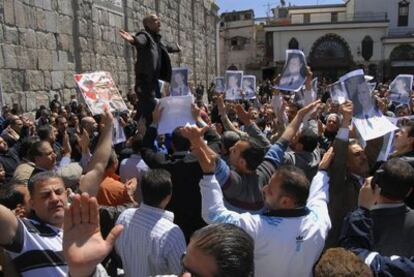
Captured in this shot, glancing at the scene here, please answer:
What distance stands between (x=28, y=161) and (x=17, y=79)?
5.79 metres

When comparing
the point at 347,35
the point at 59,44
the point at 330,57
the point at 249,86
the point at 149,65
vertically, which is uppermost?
the point at 347,35

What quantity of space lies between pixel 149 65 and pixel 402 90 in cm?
536

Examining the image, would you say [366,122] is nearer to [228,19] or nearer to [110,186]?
[110,186]

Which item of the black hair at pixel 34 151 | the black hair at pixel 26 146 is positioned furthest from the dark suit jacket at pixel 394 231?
the black hair at pixel 26 146

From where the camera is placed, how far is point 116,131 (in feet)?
17.0

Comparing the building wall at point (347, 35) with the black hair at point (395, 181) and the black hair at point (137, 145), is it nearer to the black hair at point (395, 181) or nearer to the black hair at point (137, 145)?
the black hair at point (137, 145)

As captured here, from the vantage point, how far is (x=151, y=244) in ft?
9.34

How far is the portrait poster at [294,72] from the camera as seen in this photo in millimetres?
5973

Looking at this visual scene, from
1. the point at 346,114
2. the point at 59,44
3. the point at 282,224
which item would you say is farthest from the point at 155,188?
the point at 59,44

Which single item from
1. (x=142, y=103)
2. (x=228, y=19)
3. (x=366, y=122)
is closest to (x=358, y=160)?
(x=366, y=122)

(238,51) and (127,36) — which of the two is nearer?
(127,36)

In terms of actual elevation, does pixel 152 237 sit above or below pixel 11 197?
below

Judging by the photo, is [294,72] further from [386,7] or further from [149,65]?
[386,7]

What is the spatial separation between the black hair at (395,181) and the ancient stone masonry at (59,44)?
8.06 m
